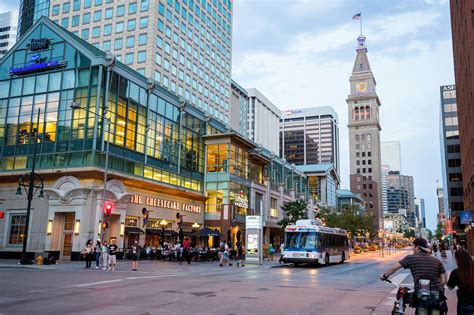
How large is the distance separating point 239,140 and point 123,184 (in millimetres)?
19639

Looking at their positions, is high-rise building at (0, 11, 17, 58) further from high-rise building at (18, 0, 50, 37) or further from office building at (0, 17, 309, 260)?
office building at (0, 17, 309, 260)

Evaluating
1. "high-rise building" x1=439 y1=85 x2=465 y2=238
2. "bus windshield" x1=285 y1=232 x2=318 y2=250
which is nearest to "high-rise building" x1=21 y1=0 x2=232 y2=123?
"bus windshield" x1=285 y1=232 x2=318 y2=250

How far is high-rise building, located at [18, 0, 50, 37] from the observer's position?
275 ft

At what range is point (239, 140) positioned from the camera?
57.2 m

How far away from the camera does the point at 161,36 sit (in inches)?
3000

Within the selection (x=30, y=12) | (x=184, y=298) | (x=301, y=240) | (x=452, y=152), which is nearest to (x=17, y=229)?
(x=301, y=240)

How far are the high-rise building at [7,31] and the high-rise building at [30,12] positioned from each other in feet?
243

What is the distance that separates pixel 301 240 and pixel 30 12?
77839mm

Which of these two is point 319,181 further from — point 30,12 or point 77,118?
point 77,118

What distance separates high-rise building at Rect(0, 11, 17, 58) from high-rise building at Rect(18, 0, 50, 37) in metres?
74.0

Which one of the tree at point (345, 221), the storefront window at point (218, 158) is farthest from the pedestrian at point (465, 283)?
the tree at point (345, 221)

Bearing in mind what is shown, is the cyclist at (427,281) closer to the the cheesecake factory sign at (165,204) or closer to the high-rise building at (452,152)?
the the cheesecake factory sign at (165,204)

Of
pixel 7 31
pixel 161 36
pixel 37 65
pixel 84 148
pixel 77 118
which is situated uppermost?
pixel 7 31

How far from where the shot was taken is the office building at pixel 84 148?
126ft
